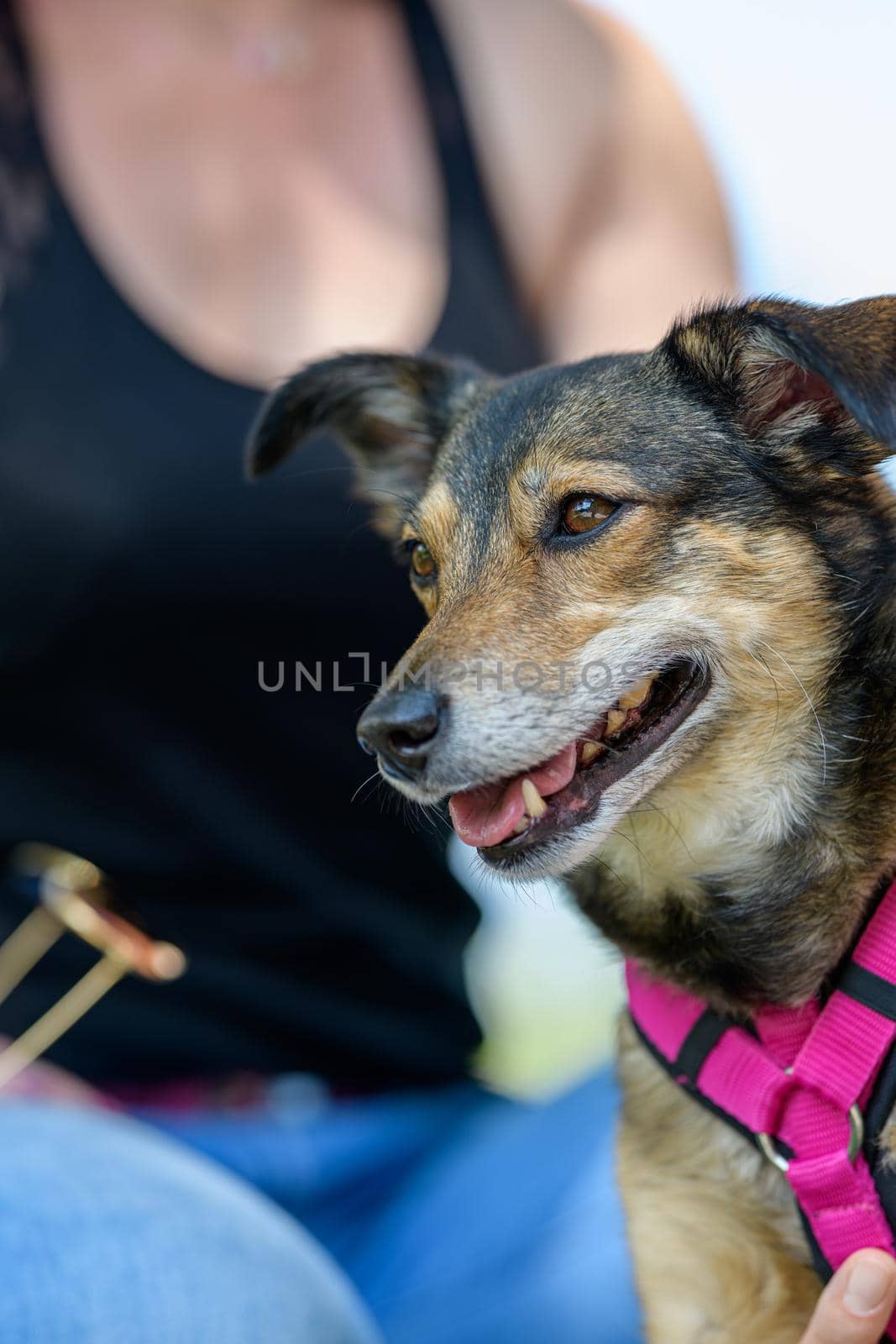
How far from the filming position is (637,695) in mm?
1850

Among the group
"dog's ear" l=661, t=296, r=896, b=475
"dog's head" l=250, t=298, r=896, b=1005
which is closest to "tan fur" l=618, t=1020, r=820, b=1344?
"dog's head" l=250, t=298, r=896, b=1005

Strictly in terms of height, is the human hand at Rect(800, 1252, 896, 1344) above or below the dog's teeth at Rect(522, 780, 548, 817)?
below

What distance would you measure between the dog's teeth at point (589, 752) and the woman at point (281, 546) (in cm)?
108

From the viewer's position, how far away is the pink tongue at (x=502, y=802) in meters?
1.80

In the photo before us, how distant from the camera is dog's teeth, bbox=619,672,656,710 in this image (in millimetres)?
1817

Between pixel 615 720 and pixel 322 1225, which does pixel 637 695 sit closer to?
pixel 615 720

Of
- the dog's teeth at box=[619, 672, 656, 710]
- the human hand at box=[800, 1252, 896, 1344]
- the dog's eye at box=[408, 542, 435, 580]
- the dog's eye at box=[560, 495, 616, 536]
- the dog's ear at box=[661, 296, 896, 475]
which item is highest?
the dog's ear at box=[661, 296, 896, 475]

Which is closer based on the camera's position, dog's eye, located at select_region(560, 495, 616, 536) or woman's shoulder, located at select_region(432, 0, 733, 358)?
dog's eye, located at select_region(560, 495, 616, 536)

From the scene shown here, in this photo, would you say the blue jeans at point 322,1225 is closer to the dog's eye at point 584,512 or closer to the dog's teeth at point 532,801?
the dog's teeth at point 532,801

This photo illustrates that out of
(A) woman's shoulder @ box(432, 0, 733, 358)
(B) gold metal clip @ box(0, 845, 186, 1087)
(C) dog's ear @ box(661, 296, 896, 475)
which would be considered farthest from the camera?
(A) woman's shoulder @ box(432, 0, 733, 358)

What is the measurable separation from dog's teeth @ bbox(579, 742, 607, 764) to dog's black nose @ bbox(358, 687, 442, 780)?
0.25 m

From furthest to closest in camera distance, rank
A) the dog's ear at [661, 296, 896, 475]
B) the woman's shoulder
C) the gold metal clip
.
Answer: the woman's shoulder
the gold metal clip
the dog's ear at [661, 296, 896, 475]

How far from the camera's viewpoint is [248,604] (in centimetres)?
276

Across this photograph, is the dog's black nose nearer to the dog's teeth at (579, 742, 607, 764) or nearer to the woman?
the dog's teeth at (579, 742, 607, 764)
